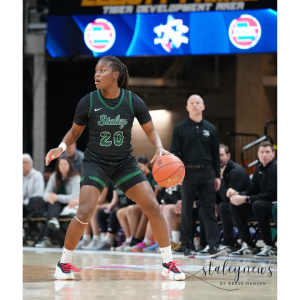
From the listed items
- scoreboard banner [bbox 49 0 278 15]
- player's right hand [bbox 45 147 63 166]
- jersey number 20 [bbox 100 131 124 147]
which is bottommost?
player's right hand [bbox 45 147 63 166]

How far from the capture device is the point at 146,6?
1125cm

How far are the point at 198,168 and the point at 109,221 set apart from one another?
234cm

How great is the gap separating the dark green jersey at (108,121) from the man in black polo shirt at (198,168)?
2.50 meters

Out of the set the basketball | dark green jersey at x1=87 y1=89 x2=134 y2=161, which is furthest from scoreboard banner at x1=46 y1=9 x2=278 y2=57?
dark green jersey at x1=87 y1=89 x2=134 y2=161

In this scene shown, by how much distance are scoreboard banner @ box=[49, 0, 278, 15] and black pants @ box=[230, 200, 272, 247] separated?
170 inches

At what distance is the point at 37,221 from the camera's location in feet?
32.5

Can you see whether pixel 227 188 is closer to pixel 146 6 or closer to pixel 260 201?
pixel 260 201

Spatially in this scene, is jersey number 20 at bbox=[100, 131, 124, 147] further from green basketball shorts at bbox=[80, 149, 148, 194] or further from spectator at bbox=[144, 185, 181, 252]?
spectator at bbox=[144, 185, 181, 252]

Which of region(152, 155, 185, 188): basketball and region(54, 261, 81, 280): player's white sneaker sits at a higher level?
region(152, 155, 185, 188): basketball

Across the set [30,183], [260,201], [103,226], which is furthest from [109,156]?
[30,183]

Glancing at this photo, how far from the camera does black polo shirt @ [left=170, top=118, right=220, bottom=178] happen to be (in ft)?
25.0

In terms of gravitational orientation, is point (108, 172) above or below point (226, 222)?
above

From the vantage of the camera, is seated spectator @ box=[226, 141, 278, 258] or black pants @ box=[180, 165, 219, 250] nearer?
black pants @ box=[180, 165, 219, 250]
